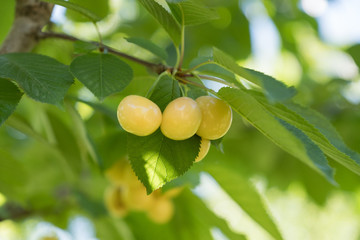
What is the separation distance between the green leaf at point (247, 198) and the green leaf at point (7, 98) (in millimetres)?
555

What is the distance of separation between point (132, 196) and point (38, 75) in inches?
26.8

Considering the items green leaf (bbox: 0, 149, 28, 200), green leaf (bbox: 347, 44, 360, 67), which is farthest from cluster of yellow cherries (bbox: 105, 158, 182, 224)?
green leaf (bbox: 347, 44, 360, 67)

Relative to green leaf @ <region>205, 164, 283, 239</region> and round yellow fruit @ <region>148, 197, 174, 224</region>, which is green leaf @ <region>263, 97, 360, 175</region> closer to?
green leaf @ <region>205, 164, 283, 239</region>

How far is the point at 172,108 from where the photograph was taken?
23.4 inches

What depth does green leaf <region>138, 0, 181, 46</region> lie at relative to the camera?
0.64 metres

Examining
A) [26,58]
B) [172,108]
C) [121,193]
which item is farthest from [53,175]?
[172,108]

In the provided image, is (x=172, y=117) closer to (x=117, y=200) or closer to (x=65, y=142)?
(x=65, y=142)

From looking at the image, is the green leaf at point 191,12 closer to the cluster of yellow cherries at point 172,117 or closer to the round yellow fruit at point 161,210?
the cluster of yellow cherries at point 172,117

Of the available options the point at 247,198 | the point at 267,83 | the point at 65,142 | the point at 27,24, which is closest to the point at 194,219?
the point at 247,198

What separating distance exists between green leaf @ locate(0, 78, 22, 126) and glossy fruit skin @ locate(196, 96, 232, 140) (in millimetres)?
273

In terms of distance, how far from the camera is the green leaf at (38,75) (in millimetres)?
584

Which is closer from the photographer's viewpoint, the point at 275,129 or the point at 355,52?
the point at 275,129

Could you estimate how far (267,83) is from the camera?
0.49 m

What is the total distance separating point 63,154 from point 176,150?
0.67 meters
